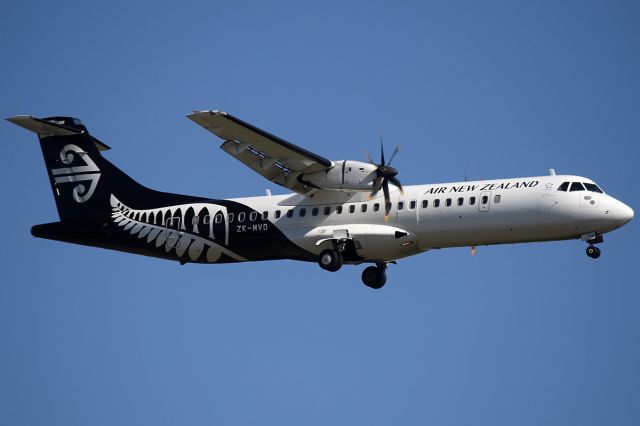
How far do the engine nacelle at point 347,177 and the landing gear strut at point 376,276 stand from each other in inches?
136

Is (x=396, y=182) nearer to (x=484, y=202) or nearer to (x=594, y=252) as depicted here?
(x=484, y=202)

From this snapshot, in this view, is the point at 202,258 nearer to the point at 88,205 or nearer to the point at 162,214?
the point at 162,214

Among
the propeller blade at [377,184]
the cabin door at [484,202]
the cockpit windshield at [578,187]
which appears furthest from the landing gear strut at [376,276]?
the cockpit windshield at [578,187]

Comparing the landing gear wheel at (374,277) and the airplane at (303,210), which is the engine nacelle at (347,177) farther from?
the landing gear wheel at (374,277)

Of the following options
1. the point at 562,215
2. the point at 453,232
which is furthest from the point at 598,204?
the point at 453,232

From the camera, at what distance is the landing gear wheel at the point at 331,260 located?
94.6 feet

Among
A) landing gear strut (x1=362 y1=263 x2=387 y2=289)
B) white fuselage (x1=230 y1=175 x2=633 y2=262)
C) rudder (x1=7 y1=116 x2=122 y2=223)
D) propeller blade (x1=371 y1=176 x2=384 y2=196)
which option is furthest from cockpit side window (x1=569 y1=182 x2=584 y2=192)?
rudder (x1=7 y1=116 x2=122 y2=223)

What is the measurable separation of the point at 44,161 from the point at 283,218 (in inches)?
320

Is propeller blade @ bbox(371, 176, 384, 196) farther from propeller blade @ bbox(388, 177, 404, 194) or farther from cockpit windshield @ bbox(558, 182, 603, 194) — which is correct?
cockpit windshield @ bbox(558, 182, 603, 194)

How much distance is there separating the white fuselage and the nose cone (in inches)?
1.0

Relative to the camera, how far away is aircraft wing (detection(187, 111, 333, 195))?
27031 mm

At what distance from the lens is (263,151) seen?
A: 28.5 meters

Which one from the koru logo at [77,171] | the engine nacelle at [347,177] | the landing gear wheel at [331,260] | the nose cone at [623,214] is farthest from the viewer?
the koru logo at [77,171]

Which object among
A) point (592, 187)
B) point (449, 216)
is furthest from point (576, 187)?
point (449, 216)
